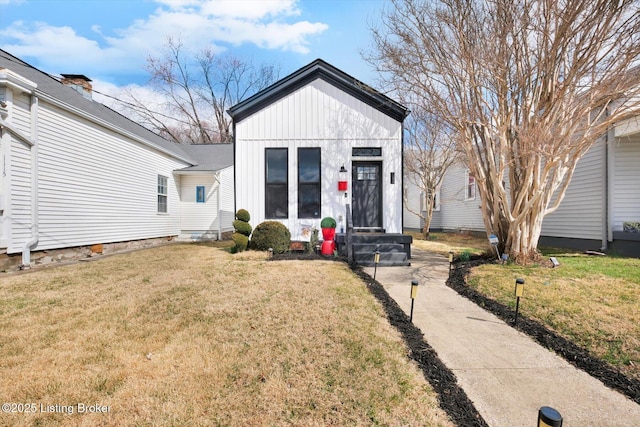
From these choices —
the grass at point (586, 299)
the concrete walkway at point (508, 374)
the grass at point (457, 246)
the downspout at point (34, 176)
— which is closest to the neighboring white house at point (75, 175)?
the downspout at point (34, 176)

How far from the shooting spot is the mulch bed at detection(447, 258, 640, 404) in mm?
2453

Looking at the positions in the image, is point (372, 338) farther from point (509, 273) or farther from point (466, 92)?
point (466, 92)

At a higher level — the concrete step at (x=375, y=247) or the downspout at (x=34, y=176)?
the downspout at (x=34, y=176)

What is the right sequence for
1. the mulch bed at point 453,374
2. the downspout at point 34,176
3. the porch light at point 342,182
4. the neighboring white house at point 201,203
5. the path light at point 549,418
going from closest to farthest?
the path light at point 549,418 < the mulch bed at point 453,374 < the downspout at point 34,176 < the porch light at point 342,182 < the neighboring white house at point 201,203

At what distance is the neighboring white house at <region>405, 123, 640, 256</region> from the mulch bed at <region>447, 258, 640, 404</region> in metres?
6.27

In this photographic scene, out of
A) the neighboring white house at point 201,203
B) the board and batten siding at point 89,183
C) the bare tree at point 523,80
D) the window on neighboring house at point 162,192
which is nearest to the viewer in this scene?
the bare tree at point 523,80

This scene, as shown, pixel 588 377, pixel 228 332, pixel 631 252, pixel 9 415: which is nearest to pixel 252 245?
pixel 228 332

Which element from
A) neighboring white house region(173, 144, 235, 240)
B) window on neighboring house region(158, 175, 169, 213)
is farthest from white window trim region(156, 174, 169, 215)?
neighboring white house region(173, 144, 235, 240)

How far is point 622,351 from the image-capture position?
9.72ft

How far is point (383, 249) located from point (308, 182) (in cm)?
309

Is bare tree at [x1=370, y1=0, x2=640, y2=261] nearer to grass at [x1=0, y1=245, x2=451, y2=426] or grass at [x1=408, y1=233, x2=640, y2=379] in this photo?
grass at [x1=408, y1=233, x2=640, y2=379]

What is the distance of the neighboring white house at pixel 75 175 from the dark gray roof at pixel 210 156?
278 millimetres

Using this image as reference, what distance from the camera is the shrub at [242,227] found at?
861cm

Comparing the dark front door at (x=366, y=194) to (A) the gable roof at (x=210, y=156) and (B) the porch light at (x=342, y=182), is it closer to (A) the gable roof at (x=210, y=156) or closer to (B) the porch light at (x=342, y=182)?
(B) the porch light at (x=342, y=182)
